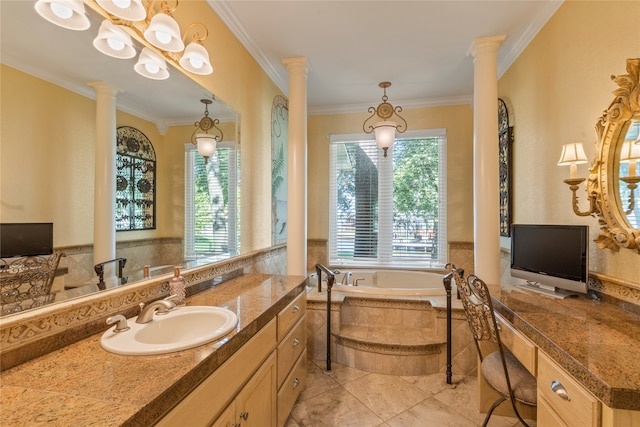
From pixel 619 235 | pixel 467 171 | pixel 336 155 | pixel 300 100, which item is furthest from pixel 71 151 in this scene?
pixel 467 171

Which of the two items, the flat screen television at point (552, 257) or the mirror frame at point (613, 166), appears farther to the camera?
the flat screen television at point (552, 257)

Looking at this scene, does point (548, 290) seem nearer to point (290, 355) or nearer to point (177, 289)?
point (290, 355)

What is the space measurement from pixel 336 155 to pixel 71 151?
329 centimetres

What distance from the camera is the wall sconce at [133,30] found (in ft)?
3.49

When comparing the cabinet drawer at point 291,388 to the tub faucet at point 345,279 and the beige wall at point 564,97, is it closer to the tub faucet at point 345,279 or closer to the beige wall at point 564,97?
the tub faucet at point 345,279

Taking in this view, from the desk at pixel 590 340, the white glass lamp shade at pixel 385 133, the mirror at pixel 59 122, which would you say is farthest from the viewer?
the white glass lamp shade at pixel 385 133

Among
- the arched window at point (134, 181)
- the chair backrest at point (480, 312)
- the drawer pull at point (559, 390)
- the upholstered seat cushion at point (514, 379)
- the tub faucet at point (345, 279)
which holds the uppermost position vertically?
the arched window at point (134, 181)

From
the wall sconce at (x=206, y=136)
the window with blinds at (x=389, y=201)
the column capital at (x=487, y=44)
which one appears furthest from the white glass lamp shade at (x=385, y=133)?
the wall sconce at (x=206, y=136)

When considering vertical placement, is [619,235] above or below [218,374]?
above

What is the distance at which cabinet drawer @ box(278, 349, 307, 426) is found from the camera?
Result: 1.59 m

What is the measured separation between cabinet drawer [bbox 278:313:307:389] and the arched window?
0.99m

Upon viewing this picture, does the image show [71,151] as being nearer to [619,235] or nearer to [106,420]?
[106,420]

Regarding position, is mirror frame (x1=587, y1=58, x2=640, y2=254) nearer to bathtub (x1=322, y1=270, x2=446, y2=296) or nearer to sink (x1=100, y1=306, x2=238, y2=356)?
sink (x1=100, y1=306, x2=238, y2=356)

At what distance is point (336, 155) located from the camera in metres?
4.11
